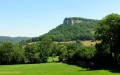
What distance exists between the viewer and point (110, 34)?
75.3 metres

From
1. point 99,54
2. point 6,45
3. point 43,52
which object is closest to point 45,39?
point 43,52

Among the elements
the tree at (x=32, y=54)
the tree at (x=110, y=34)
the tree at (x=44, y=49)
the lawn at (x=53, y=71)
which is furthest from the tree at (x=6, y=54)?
the tree at (x=110, y=34)

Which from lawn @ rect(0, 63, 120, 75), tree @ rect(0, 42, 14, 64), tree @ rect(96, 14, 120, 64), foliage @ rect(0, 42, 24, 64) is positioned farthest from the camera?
foliage @ rect(0, 42, 24, 64)

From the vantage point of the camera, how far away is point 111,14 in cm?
7675

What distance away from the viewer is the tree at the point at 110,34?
7394 cm

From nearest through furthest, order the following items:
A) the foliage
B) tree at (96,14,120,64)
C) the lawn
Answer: the lawn, tree at (96,14,120,64), the foliage

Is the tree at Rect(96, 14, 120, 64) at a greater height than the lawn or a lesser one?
greater

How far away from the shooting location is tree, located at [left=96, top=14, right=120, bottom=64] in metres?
73.9

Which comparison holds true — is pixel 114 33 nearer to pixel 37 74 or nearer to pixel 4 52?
pixel 37 74

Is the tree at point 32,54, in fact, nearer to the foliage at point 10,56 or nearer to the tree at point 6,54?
the foliage at point 10,56

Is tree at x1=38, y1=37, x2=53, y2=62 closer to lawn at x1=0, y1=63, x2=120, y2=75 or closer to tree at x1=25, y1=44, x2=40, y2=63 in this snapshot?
tree at x1=25, y1=44, x2=40, y2=63

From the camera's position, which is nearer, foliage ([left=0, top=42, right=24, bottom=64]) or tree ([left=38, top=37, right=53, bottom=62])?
foliage ([left=0, top=42, right=24, bottom=64])

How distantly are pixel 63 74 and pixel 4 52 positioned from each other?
292ft

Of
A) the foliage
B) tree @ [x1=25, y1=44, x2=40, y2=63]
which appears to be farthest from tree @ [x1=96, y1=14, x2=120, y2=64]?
the foliage
